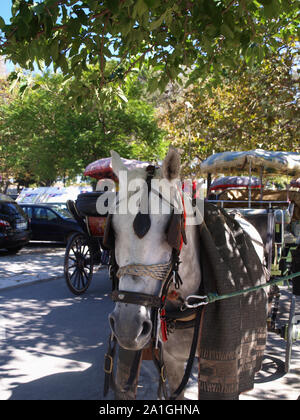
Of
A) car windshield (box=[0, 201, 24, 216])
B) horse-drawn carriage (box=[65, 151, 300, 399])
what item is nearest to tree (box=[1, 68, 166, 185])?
car windshield (box=[0, 201, 24, 216])

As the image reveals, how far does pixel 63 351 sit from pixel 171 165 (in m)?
3.51

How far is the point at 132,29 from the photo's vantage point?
147 inches

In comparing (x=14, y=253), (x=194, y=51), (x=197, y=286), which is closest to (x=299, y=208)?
(x=194, y=51)

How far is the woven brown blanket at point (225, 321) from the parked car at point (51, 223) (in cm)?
1154

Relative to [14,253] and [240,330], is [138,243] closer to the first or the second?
[240,330]

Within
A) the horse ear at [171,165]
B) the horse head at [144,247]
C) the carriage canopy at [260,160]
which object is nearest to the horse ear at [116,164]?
the horse head at [144,247]

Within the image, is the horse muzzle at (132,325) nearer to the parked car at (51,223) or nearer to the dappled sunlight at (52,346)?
the dappled sunlight at (52,346)

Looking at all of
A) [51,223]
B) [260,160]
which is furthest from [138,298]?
[51,223]

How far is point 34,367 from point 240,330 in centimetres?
279

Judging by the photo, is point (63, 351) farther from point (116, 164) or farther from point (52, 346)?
point (116, 164)

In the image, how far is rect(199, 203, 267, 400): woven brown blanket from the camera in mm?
2279

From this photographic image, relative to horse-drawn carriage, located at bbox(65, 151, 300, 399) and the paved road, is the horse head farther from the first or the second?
the paved road

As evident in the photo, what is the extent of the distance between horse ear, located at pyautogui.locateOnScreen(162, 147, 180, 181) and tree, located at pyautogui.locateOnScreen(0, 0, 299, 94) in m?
1.41

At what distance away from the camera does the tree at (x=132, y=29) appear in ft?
9.94
